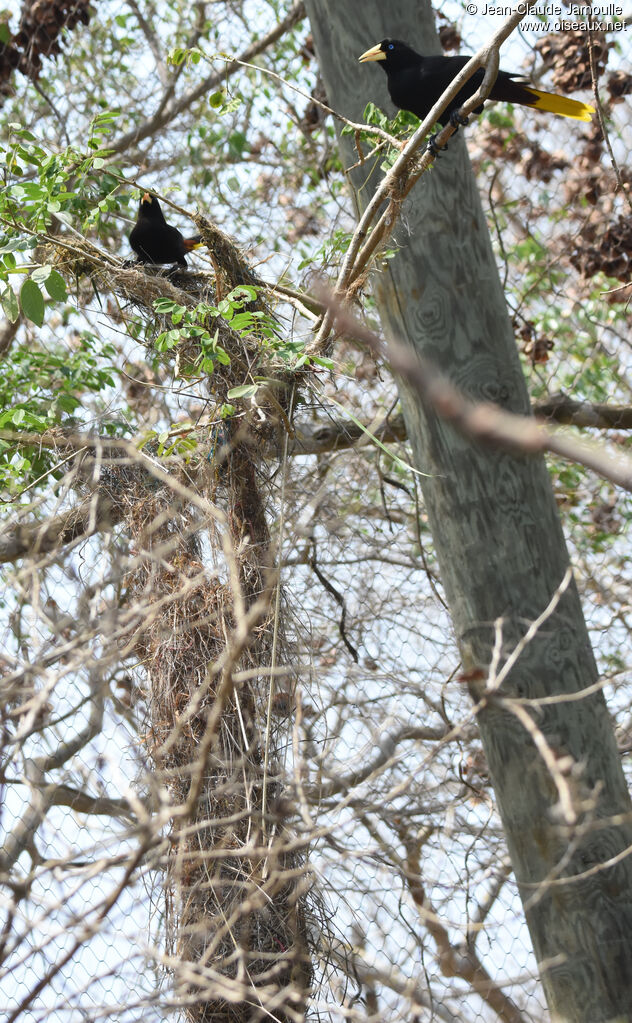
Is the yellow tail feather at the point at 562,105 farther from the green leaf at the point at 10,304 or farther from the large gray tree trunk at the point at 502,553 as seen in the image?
the green leaf at the point at 10,304

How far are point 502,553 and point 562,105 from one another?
2.71 ft

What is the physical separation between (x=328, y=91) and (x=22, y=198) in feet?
1.86

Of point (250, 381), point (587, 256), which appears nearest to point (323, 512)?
point (250, 381)

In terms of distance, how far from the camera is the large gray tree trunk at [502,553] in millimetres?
1384

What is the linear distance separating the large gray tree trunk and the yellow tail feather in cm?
20

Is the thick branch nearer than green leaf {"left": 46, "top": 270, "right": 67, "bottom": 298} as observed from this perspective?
Yes

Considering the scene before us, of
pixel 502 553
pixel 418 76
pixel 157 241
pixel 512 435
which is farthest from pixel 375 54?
pixel 512 435

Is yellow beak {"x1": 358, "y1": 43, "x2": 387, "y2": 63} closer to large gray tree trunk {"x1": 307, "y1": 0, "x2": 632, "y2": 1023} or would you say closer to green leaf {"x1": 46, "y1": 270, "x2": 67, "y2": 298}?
large gray tree trunk {"x1": 307, "y1": 0, "x2": 632, "y2": 1023}

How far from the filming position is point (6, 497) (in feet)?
6.39

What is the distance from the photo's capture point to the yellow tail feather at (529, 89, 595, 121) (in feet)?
5.65

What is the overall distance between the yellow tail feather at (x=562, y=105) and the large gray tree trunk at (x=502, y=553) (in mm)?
199

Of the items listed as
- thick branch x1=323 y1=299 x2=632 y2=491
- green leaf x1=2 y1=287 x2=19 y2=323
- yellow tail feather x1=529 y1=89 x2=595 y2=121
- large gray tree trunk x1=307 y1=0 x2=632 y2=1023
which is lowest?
thick branch x1=323 y1=299 x2=632 y2=491

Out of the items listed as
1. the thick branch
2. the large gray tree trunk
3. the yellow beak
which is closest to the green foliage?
the large gray tree trunk

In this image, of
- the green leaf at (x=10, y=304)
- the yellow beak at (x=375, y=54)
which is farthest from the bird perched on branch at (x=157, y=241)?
the yellow beak at (x=375, y=54)
